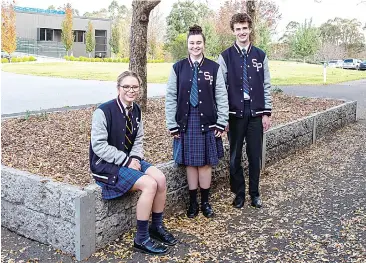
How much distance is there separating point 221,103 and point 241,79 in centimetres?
38

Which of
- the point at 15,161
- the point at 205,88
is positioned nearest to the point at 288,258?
the point at 205,88

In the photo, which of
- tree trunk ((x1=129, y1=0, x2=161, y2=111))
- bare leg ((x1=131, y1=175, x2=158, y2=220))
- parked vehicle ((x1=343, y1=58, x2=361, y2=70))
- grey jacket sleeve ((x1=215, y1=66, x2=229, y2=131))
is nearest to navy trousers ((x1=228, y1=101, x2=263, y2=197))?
grey jacket sleeve ((x1=215, y1=66, x2=229, y2=131))

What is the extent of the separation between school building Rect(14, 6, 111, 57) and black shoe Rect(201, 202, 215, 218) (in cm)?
4163

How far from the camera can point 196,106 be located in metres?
4.11

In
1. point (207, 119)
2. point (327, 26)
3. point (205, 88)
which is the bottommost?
point (207, 119)

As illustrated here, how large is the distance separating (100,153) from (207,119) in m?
1.04

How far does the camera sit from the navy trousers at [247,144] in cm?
448

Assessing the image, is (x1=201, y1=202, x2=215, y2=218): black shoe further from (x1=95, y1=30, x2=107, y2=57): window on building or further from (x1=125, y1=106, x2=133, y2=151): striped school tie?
(x1=95, y1=30, x2=107, y2=57): window on building

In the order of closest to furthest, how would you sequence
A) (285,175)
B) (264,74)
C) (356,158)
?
(264,74), (285,175), (356,158)

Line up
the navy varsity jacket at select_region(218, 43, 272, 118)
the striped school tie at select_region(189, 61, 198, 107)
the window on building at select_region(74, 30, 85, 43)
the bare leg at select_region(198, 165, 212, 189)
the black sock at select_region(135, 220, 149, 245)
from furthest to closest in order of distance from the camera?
the window on building at select_region(74, 30, 85, 43) → the navy varsity jacket at select_region(218, 43, 272, 118) → the bare leg at select_region(198, 165, 212, 189) → the striped school tie at select_region(189, 61, 198, 107) → the black sock at select_region(135, 220, 149, 245)

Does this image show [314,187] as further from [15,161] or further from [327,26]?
[327,26]

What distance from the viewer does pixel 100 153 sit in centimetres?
351

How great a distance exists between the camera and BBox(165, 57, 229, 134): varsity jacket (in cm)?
410

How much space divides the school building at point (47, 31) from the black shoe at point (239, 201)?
136 feet
